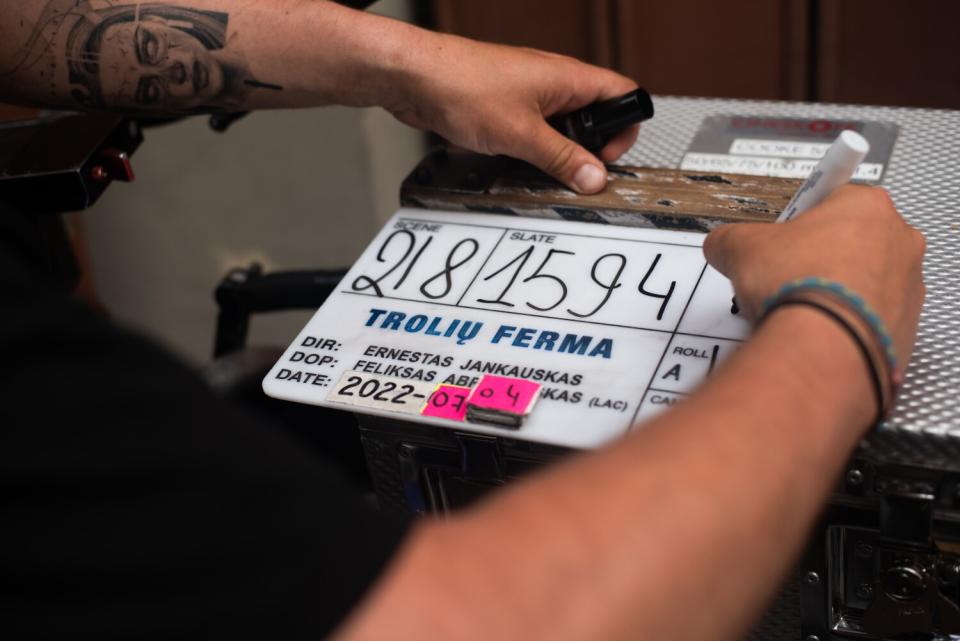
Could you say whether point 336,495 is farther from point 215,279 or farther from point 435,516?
point 215,279

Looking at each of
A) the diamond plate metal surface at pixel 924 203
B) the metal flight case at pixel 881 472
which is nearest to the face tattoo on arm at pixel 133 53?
the metal flight case at pixel 881 472

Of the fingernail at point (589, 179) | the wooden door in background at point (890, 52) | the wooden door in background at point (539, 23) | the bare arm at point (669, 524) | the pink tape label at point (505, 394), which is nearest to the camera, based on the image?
the bare arm at point (669, 524)

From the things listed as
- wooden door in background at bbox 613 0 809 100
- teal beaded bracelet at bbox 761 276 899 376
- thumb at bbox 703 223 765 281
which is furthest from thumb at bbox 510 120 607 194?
wooden door in background at bbox 613 0 809 100

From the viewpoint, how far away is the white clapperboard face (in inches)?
27.8

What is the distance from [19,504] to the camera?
A: 16.2 inches

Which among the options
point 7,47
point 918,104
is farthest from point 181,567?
point 918,104

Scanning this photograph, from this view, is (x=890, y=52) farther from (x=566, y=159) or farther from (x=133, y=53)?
(x=133, y=53)

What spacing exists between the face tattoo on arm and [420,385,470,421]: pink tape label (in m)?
0.42

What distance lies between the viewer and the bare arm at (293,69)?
0.92 meters

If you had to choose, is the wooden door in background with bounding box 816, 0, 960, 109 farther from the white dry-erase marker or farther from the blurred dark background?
the white dry-erase marker

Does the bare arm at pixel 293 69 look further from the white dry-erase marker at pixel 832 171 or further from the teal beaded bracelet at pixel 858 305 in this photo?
the teal beaded bracelet at pixel 858 305

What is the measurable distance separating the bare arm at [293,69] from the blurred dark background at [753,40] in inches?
34.3

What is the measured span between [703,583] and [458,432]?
0.86 ft

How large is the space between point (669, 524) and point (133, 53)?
0.73 metres
